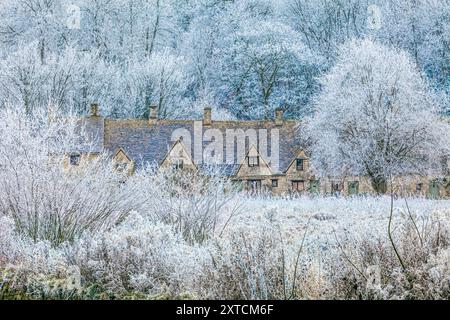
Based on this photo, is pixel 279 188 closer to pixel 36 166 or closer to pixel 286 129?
pixel 286 129

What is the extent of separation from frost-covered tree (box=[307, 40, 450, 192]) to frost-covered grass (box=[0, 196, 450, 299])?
23717 mm

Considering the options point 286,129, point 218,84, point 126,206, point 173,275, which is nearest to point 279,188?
point 286,129

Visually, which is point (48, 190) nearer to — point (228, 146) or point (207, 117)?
point (228, 146)

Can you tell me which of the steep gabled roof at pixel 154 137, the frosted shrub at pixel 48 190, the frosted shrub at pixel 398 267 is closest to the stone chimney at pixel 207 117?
the steep gabled roof at pixel 154 137

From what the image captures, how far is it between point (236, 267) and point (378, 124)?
2590 centimetres

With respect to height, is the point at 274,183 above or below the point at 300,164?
below

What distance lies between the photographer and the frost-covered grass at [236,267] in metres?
6.10

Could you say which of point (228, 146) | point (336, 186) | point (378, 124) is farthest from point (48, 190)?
point (228, 146)

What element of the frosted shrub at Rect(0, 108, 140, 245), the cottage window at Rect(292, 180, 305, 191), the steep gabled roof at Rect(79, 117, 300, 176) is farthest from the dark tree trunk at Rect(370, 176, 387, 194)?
the frosted shrub at Rect(0, 108, 140, 245)

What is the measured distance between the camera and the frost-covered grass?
6.10 m

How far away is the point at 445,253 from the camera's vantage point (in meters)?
5.99

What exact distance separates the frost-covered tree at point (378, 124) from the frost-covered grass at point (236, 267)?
23.7m

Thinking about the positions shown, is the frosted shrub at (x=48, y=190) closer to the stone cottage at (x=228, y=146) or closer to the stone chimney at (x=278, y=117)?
the stone cottage at (x=228, y=146)

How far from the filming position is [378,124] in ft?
102
